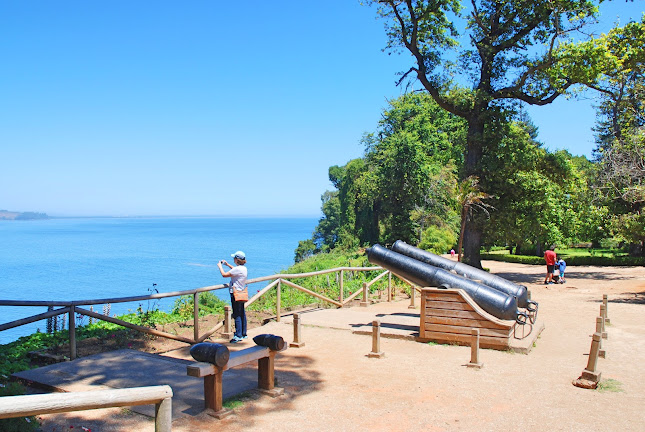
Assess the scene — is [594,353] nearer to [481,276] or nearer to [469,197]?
[481,276]

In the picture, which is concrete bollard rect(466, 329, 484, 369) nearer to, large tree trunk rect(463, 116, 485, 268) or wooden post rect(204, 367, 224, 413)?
wooden post rect(204, 367, 224, 413)

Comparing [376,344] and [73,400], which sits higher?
[73,400]

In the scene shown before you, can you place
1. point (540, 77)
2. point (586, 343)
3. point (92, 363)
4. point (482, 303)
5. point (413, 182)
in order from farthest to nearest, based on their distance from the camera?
1. point (413, 182)
2. point (540, 77)
3. point (586, 343)
4. point (482, 303)
5. point (92, 363)

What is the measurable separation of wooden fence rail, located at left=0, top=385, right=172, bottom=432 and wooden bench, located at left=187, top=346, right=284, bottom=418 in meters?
2.02

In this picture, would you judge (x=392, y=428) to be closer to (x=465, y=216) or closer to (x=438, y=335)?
(x=438, y=335)

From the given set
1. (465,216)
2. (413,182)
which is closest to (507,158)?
(465,216)

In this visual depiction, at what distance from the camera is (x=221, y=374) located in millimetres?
5508

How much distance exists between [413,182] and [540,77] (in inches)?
410

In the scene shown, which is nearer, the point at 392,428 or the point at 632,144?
the point at 392,428

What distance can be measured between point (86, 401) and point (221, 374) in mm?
2730

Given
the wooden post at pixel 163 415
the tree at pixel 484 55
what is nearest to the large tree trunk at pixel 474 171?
the tree at pixel 484 55

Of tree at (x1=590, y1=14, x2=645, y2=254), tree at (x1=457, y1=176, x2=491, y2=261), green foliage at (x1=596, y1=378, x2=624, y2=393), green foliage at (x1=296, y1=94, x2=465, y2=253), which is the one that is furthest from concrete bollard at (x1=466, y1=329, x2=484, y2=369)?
green foliage at (x1=296, y1=94, x2=465, y2=253)

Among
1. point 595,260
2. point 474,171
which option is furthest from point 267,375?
point 595,260

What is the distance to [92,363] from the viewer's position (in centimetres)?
701
